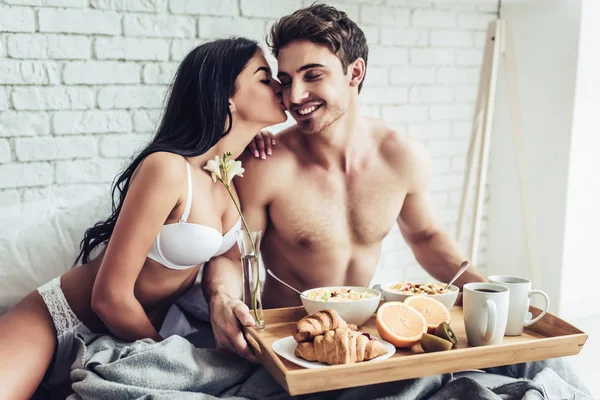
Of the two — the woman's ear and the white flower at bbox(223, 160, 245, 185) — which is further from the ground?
the woman's ear

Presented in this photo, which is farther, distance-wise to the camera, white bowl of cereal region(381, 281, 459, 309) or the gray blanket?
white bowl of cereal region(381, 281, 459, 309)

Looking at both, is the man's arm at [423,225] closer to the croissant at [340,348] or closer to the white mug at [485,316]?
the white mug at [485,316]

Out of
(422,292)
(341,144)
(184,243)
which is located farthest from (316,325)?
(341,144)

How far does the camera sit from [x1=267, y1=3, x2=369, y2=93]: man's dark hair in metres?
1.80

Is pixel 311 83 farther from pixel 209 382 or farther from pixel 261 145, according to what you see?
pixel 209 382

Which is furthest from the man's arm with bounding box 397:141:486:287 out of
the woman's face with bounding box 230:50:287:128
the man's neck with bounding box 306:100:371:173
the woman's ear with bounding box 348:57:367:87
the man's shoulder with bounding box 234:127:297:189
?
the woman's face with bounding box 230:50:287:128

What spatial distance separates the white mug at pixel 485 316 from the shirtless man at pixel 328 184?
1.39 ft

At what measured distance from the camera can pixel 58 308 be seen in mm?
1639

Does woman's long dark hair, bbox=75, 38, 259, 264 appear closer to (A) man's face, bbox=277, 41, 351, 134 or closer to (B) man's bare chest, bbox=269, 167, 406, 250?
(A) man's face, bbox=277, 41, 351, 134

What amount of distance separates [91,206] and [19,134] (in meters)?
0.39

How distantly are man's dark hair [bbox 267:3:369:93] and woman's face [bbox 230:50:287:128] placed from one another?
11 centimetres

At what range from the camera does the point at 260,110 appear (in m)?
1.77

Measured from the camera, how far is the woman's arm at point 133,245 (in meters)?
1.55

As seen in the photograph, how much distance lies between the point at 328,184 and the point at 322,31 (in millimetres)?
477
